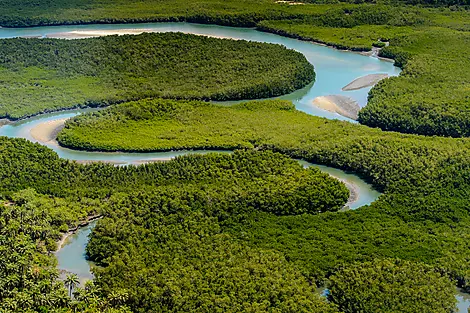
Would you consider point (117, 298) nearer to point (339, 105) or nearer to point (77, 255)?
point (77, 255)

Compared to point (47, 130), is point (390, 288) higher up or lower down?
lower down

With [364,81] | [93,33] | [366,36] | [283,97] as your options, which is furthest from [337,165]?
[93,33]

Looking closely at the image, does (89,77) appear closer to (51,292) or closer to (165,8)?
(165,8)

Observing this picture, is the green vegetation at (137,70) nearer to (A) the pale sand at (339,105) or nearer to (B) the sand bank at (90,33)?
(A) the pale sand at (339,105)

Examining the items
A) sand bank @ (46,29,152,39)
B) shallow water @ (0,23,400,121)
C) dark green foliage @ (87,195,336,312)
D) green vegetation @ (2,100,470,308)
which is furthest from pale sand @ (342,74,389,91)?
dark green foliage @ (87,195,336,312)

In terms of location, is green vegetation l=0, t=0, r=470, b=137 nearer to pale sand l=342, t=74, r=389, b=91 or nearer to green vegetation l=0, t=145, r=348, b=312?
pale sand l=342, t=74, r=389, b=91

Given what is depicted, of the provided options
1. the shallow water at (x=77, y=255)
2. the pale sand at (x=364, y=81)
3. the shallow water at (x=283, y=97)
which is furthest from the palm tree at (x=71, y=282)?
the pale sand at (x=364, y=81)

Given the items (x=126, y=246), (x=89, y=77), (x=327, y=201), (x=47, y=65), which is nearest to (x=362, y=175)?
(x=327, y=201)
